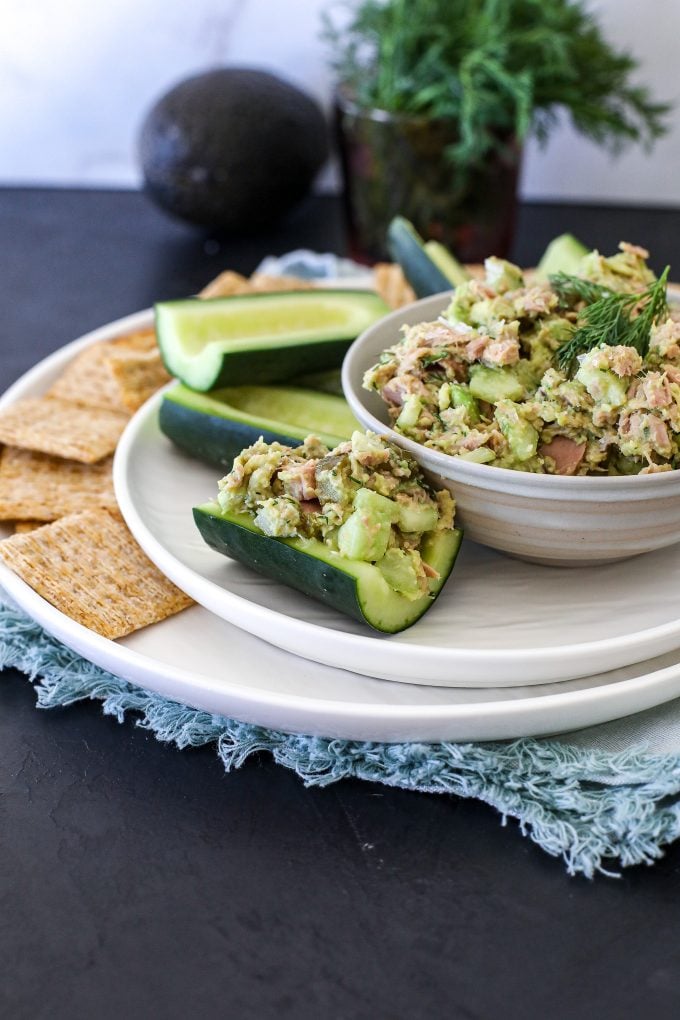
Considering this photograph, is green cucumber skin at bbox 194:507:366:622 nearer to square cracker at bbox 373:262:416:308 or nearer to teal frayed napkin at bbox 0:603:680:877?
teal frayed napkin at bbox 0:603:680:877

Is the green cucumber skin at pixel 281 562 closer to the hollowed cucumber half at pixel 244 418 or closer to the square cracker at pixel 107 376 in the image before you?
the hollowed cucumber half at pixel 244 418

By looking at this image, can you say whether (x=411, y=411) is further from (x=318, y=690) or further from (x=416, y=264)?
(x=416, y=264)

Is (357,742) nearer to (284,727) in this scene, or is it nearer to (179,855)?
(284,727)

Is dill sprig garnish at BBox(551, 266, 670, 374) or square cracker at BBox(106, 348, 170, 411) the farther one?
square cracker at BBox(106, 348, 170, 411)

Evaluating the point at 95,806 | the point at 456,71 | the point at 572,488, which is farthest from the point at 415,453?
the point at 456,71

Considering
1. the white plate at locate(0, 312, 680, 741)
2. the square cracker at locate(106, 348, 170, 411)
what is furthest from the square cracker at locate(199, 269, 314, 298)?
the white plate at locate(0, 312, 680, 741)

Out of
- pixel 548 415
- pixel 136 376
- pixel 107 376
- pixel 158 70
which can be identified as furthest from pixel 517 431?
pixel 158 70

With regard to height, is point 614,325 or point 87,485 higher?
point 614,325
